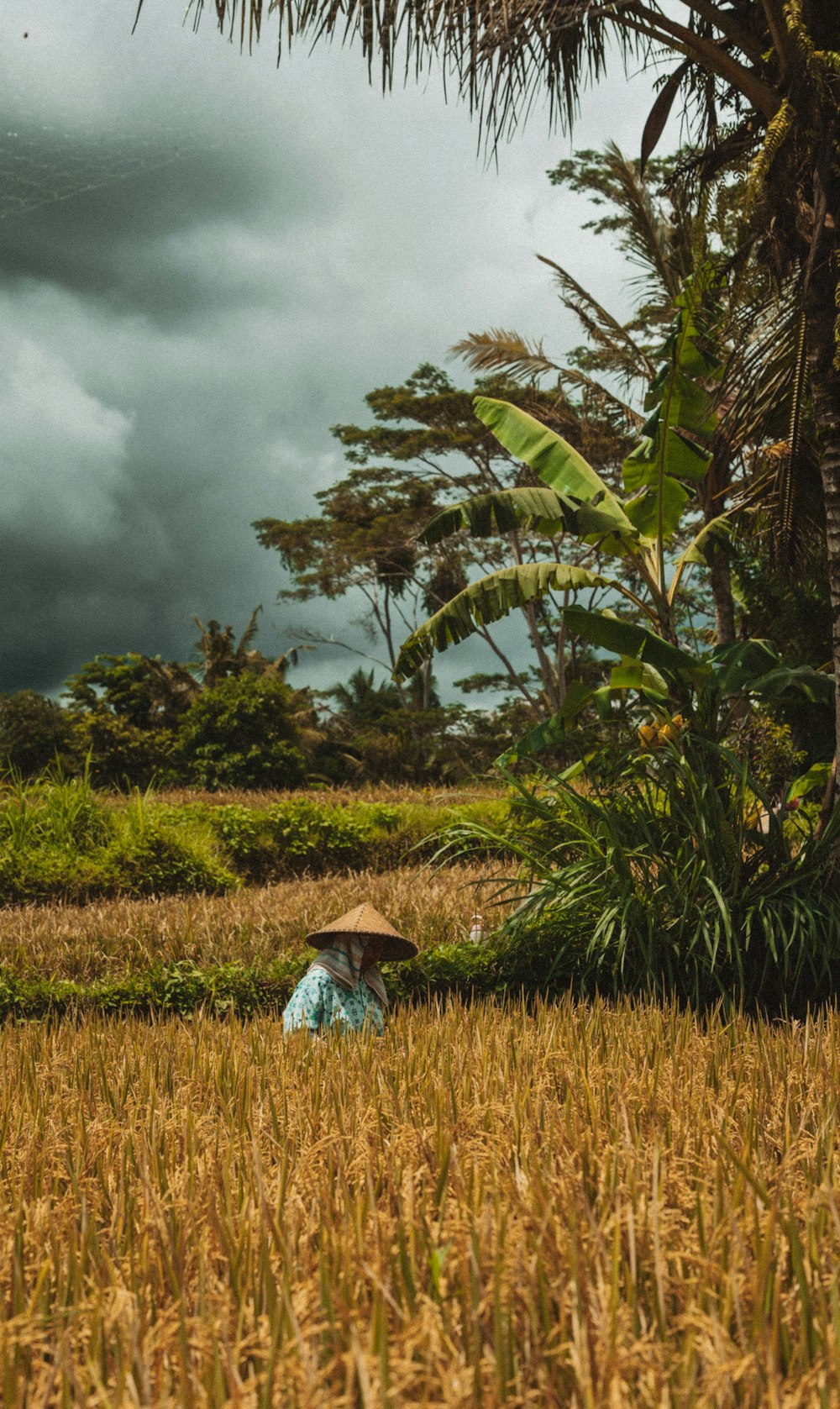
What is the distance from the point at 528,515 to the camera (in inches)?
271

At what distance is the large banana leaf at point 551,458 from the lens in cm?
712

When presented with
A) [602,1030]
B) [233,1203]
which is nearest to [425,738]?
[602,1030]

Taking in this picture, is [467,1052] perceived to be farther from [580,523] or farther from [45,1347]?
[580,523]

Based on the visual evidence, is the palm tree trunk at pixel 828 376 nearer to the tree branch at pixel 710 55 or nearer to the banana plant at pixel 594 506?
the tree branch at pixel 710 55

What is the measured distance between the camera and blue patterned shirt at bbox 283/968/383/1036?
4.02 meters

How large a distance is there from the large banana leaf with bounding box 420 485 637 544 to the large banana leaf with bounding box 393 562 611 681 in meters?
0.30

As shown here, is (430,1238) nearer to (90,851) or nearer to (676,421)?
(676,421)

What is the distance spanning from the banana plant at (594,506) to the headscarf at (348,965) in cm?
302

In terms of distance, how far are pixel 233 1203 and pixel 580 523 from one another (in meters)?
5.73

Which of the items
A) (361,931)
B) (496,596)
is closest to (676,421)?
(496,596)

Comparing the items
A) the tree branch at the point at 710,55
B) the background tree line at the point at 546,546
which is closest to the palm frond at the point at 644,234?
the background tree line at the point at 546,546

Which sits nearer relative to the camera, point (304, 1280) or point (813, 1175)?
point (304, 1280)

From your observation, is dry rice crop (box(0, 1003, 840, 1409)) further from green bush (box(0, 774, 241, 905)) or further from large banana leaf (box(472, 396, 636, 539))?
green bush (box(0, 774, 241, 905))

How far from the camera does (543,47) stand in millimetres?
6375
